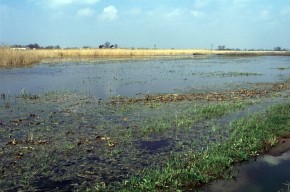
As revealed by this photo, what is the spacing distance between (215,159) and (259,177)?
1.16 meters

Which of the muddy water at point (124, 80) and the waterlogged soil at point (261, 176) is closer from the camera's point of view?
the waterlogged soil at point (261, 176)

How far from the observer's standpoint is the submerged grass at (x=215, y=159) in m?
7.83

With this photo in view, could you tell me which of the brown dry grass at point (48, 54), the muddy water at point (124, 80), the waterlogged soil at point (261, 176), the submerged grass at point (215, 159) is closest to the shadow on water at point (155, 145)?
the submerged grass at point (215, 159)

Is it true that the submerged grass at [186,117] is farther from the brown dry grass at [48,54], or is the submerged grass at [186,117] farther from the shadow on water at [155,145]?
the brown dry grass at [48,54]

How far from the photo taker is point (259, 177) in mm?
8555

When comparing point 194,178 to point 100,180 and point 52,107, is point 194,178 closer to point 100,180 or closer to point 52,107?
point 100,180

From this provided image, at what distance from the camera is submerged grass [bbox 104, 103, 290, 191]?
7.83 meters

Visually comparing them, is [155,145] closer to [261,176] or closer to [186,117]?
[261,176]

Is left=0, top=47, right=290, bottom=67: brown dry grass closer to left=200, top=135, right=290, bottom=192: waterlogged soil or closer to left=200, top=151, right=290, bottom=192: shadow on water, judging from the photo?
left=200, top=135, right=290, bottom=192: waterlogged soil

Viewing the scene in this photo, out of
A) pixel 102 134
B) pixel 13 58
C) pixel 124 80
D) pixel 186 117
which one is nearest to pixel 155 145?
pixel 102 134

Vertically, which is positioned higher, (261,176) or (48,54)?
(48,54)

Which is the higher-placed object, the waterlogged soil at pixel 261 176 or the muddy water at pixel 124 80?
the muddy water at pixel 124 80

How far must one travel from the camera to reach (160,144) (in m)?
11.0

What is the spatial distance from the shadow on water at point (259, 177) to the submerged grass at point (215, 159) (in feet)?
0.94
